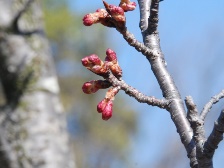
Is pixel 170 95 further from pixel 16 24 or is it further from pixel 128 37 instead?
pixel 16 24

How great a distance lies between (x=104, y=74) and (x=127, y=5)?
178mm

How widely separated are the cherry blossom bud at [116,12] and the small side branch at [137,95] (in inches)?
4.2

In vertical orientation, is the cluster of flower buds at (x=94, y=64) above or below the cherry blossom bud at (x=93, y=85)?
A: above

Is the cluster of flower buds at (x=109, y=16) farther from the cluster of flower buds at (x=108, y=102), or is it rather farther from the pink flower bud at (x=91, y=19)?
the cluster of flower buds at (x=108, y=102)

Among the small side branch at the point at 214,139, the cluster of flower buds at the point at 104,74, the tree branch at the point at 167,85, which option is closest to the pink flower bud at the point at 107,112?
the cluster of flower buds at the point at 104,74

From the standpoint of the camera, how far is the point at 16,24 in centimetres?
294

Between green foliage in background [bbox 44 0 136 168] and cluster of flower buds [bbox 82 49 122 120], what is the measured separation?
12.7 meters

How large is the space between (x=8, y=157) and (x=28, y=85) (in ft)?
1.14

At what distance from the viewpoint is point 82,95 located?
15172 millimetres

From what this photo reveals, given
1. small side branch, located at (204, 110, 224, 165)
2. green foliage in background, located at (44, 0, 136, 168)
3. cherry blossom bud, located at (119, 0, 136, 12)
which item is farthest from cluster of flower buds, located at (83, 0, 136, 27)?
green foliage in background, located at (44, 0, 136, 168)

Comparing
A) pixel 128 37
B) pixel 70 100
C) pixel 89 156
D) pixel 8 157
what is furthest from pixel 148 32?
pixel 70 100

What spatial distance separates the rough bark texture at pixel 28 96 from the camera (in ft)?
9.20

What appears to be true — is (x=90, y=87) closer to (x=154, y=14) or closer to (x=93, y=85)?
(x=93, y=85)

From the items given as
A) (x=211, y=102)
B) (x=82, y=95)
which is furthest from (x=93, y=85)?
(x=82, y=95)
